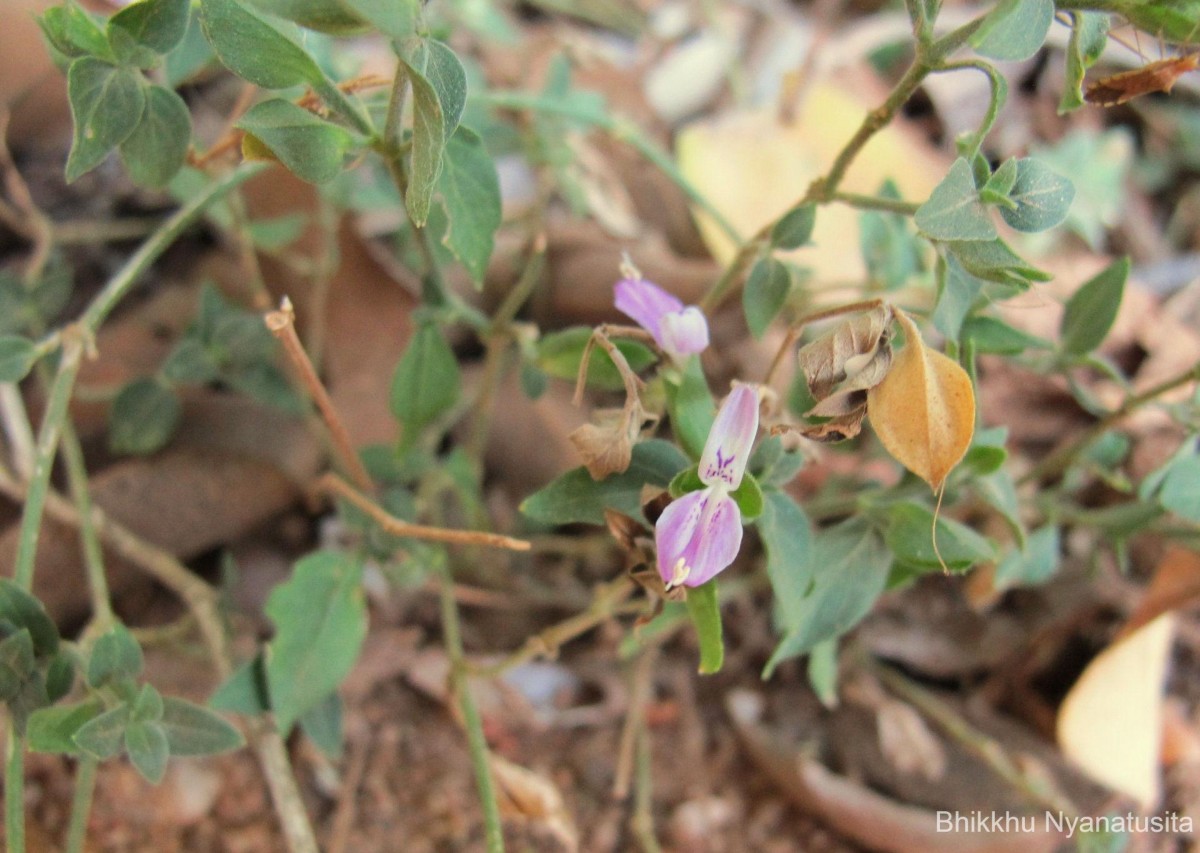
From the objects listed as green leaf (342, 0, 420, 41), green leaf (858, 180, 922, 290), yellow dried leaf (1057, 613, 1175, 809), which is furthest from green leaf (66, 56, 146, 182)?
yellow dried leaf (1057, 613, 1175, 809)

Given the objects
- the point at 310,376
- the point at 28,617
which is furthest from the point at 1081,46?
the point at 28,617

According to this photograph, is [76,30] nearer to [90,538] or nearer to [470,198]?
[470,198]

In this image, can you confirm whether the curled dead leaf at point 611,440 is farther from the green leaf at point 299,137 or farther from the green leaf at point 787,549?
the green leaf at point 299,137

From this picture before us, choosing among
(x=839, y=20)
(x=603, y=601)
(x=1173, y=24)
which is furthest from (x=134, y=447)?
(x=839, y=20)

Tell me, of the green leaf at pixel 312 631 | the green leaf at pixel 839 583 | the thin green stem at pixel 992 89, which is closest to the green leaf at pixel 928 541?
the green leaf at pixel 839 583

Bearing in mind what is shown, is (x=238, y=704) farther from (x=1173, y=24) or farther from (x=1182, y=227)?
(x=1182, y=227)
